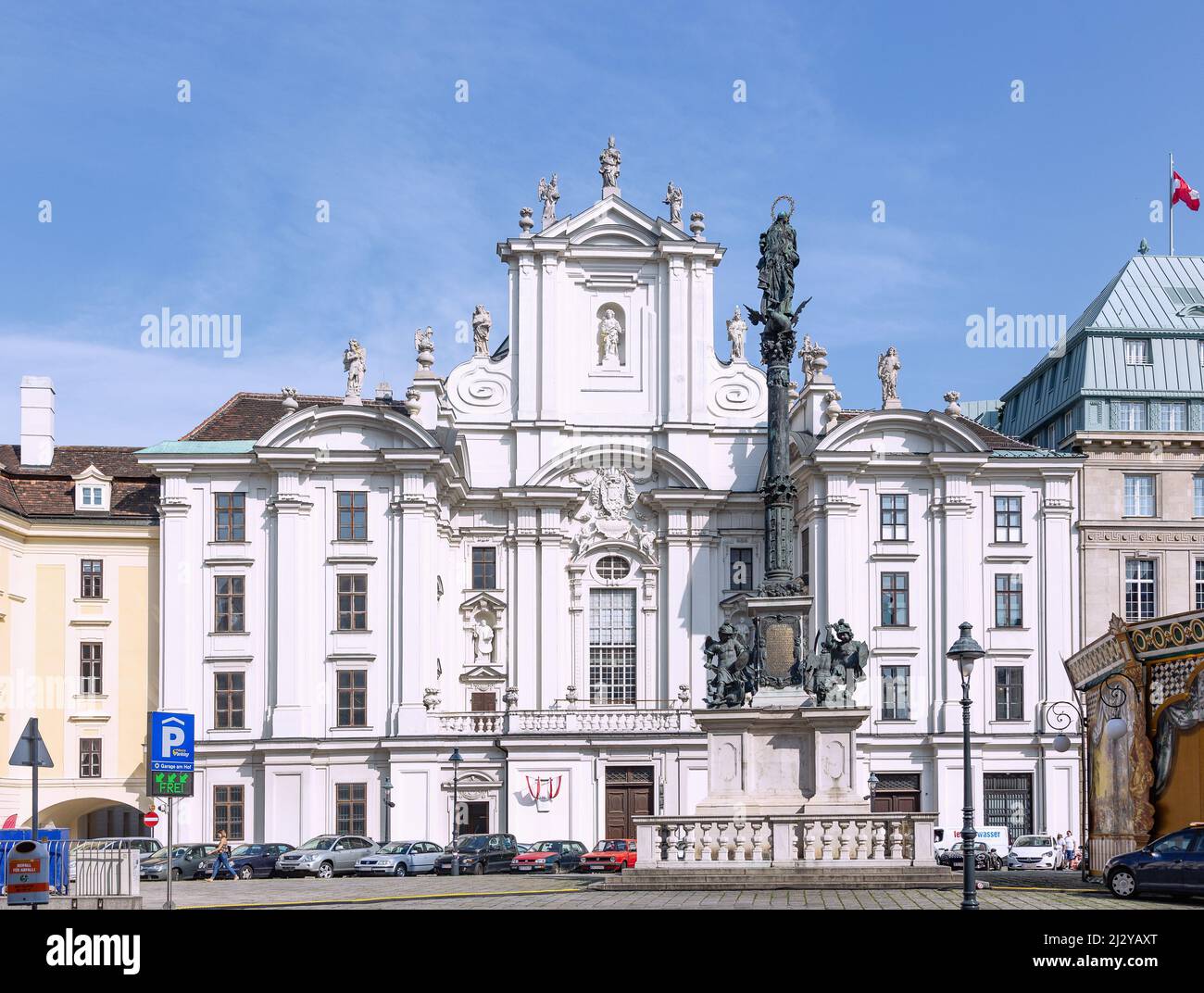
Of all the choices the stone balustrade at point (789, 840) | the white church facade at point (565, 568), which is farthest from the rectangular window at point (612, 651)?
the stone balustrade at point (789, 840)

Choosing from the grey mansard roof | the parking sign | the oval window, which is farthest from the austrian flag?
the parking sign

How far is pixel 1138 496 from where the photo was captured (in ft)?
215

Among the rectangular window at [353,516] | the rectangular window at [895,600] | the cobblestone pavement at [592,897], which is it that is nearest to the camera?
the cobblestone pavement at [592,897]

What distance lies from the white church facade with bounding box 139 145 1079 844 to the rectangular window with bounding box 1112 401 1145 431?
Result: 19.0 ft

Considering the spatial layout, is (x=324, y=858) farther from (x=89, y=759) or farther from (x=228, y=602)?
(x=89, y=759)

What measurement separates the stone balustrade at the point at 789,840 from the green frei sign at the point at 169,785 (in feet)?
28.4

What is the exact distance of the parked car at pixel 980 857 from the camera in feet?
167

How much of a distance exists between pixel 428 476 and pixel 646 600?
968 cm

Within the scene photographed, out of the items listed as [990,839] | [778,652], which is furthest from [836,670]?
[990,839]

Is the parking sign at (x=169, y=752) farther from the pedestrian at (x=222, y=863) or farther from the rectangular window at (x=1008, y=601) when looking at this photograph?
the rectangular window at (x=1008, y=601)
